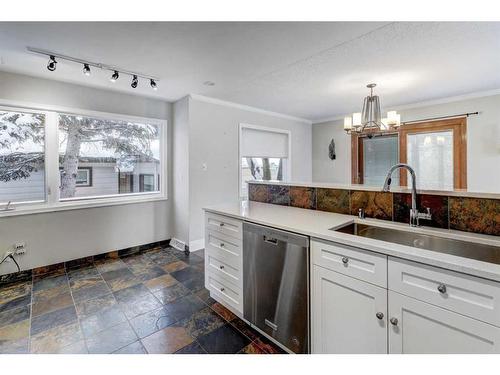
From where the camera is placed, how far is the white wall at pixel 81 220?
2.85 meters

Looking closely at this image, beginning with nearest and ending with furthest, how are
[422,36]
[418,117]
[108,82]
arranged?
[422,36] < [108,82] < [418,117]

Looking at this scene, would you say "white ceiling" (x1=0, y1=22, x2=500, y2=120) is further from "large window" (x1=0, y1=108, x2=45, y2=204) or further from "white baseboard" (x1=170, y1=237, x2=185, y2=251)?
"white baseboard" (x1=170, y1=237, x2=185, y2=251)

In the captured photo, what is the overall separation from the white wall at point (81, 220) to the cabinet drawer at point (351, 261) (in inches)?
121

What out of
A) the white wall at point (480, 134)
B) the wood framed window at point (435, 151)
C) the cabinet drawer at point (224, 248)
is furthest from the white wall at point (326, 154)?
the cabinet drawer at point (224, 248)

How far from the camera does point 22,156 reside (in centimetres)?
290

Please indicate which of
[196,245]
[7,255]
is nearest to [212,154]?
[196,245]

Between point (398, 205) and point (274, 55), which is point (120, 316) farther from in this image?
point (274, 55)

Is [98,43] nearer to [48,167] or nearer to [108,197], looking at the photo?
[48,167]

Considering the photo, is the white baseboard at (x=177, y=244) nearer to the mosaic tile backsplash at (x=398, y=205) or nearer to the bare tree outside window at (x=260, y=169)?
the bare tree outside window at (x=260, y=169)

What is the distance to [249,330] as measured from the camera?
6.41ft

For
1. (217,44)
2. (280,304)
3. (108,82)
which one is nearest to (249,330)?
(280,304)

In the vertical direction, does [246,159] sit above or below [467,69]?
below

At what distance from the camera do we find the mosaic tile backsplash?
4.70 ft
